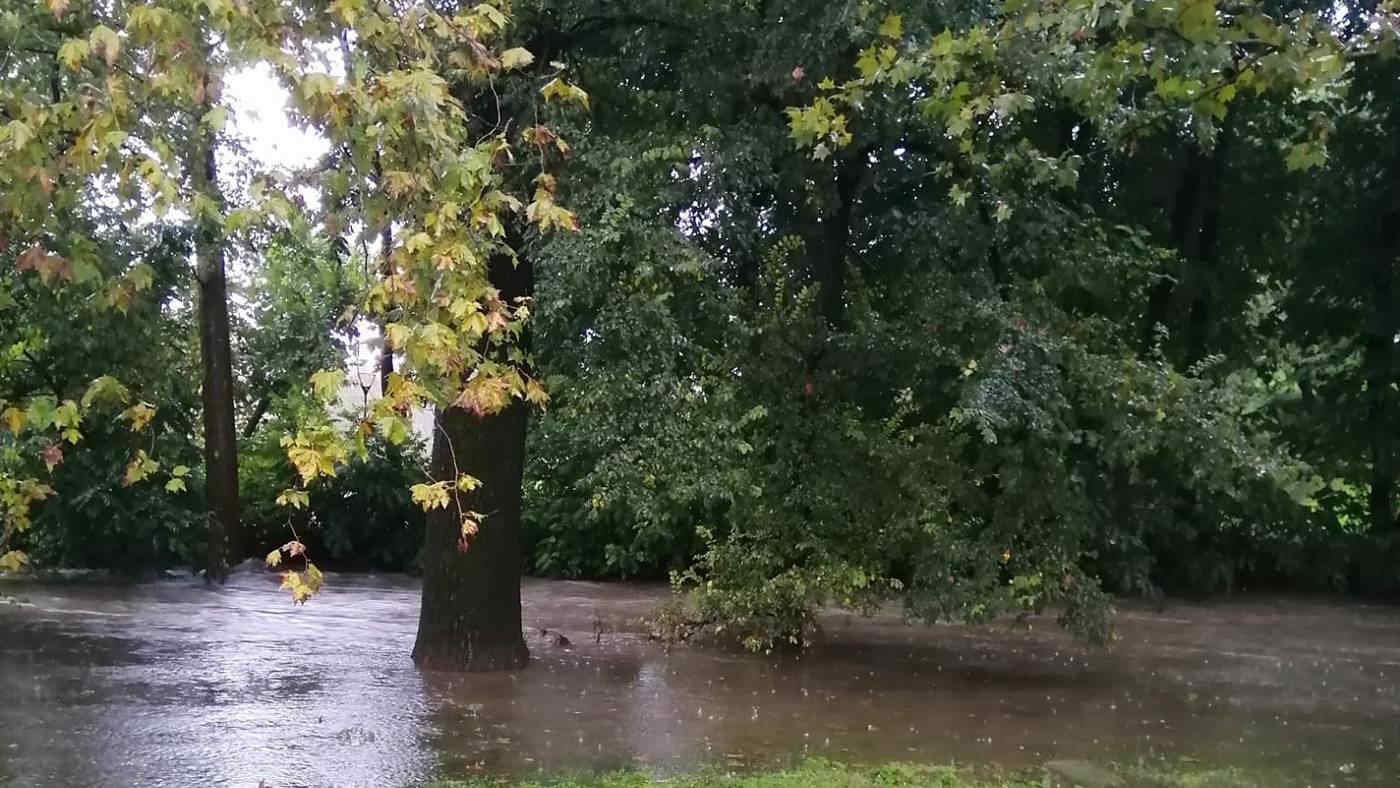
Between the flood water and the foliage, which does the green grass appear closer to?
the flood water

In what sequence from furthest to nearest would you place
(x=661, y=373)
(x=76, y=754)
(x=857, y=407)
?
(x=857, y=407) → (x=661, y=373) → (x=76, y=754)

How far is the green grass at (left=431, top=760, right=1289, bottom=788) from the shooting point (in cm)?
719

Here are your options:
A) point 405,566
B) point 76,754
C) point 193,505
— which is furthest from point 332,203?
point 405,566

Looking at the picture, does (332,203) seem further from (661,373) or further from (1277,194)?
(1277,194)

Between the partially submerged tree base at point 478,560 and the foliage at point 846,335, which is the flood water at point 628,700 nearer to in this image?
the partially submerged tree base at point 478,560

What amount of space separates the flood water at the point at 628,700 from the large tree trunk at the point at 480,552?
0.28 m

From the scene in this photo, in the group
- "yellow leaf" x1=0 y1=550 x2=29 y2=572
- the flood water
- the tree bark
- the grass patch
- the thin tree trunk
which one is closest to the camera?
the thin tree trunk

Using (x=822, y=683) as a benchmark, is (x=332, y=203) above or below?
above

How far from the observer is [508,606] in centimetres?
1077

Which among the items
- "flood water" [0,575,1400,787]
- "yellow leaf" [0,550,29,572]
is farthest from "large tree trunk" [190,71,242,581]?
"yellow leaf" [0,550,29,572]

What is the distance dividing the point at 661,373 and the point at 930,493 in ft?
8.29

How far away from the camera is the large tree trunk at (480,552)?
10367 millimetres

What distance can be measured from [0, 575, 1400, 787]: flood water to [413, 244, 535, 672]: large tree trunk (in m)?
0.28

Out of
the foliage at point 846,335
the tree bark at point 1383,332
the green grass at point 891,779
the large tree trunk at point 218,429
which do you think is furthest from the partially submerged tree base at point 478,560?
the tree bark at point 1383,332
